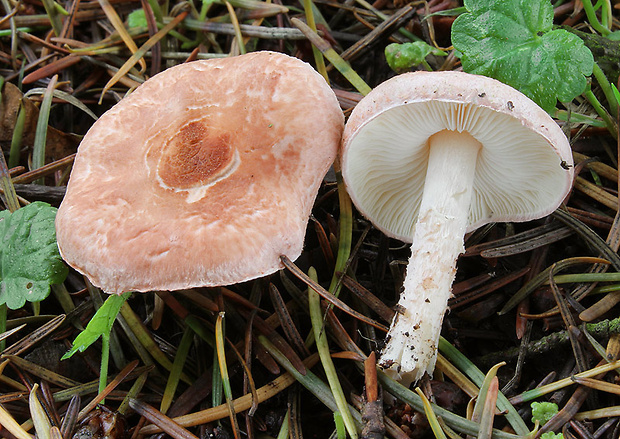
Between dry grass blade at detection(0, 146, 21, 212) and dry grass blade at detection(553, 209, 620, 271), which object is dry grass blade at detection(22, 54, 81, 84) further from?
dry grass blade at detection(553, 209, 620, 271)

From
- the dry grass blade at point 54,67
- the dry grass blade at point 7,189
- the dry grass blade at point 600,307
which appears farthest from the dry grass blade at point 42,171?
the dry grass blade at point 600,307

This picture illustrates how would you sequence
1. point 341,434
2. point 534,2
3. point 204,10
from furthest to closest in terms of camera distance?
point 204,10
point 534,2
point 341,434

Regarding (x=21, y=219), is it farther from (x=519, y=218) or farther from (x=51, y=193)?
(x=519, y=218)

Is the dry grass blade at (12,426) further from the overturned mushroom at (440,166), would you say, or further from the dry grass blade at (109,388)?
the overturned mushroom at (440,166)

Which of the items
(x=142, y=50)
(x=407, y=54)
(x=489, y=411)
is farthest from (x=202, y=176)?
(x=489, y=411)

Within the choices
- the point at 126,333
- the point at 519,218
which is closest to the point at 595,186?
the point at 519,218

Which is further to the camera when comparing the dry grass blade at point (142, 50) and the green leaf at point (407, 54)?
the dry grass blade at point (142, 50)
